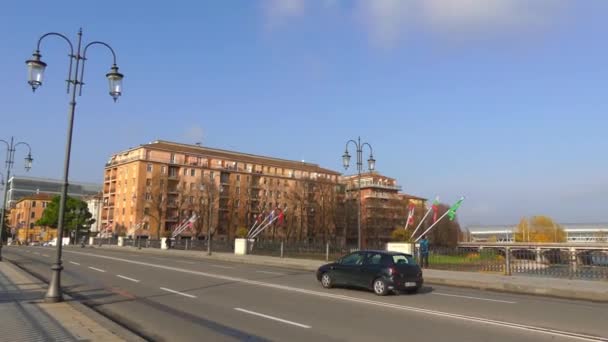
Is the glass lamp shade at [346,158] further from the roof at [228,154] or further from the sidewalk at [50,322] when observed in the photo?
the roof at [228,154]

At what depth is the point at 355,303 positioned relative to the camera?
13648 millimetres

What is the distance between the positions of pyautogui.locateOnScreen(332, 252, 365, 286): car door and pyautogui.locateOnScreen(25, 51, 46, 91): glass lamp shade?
1096 centimetres

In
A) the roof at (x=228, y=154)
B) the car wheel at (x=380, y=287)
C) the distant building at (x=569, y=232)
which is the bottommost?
the car wheel at (x=380, y=287)

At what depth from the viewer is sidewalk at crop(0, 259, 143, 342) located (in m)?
8.10

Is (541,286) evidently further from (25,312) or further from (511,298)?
(25,312)

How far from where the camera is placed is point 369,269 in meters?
16.5

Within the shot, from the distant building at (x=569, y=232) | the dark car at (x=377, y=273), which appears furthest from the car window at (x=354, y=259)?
the distant building at (x=569, y=232)

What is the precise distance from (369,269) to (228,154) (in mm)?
108877

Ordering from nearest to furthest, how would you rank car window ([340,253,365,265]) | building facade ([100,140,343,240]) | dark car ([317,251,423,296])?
dark car ([317,251,423,296]) < car window ([340,253,365,265]) < building facade ([100,140,343,240])

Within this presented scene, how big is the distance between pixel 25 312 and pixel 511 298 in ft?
45.6

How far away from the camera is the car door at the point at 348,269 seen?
1689 centimetres

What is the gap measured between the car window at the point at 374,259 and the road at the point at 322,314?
102cm

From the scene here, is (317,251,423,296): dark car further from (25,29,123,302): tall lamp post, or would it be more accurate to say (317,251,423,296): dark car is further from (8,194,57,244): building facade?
(8,194,57,244): building facade

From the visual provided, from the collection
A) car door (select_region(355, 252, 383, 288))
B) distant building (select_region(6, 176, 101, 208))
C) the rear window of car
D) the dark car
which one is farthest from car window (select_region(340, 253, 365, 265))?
distant building (select_region(6, 176, 101, 208))
